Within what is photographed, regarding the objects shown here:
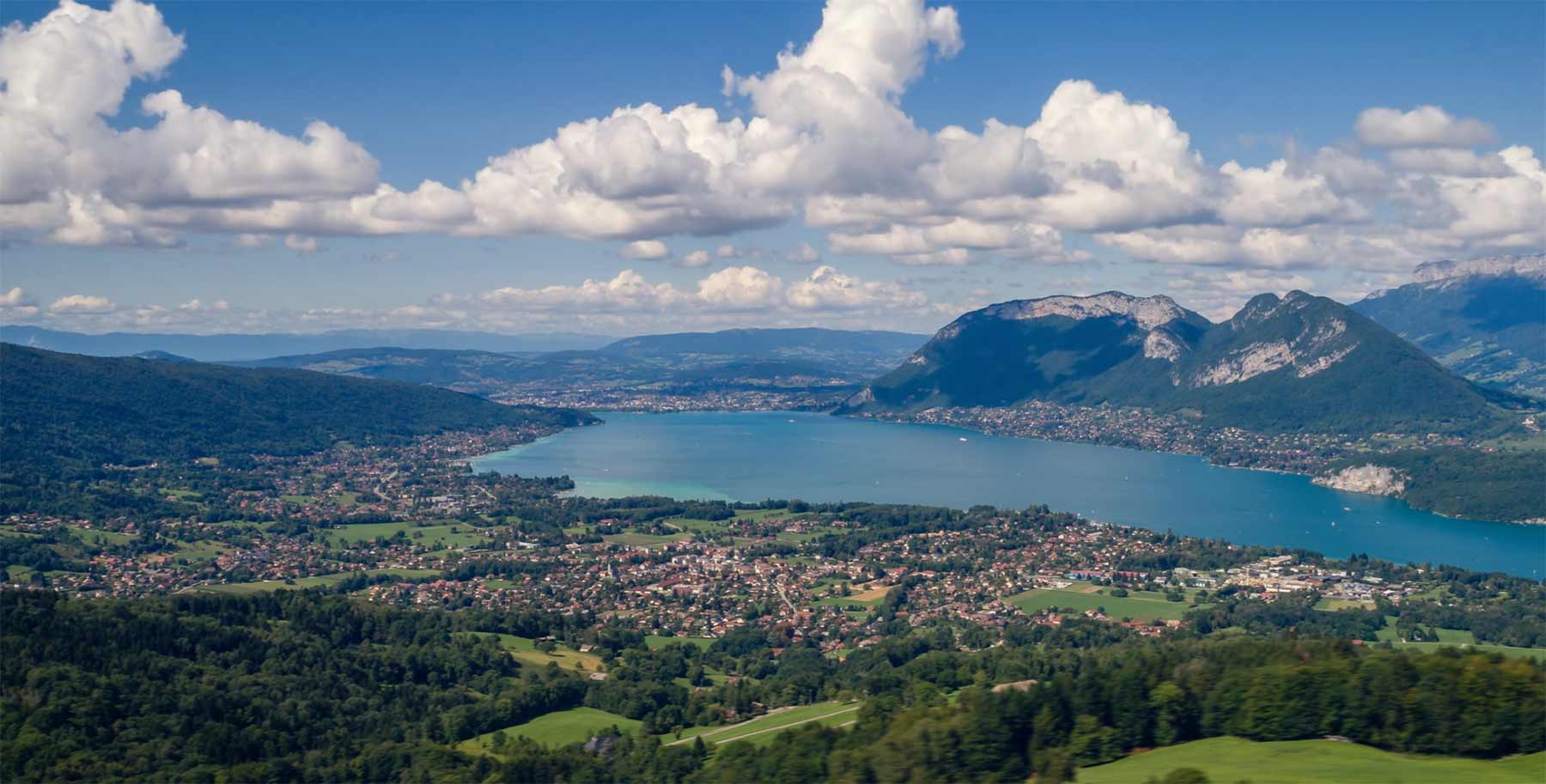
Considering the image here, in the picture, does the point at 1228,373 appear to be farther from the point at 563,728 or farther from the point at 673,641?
the point at 563,728

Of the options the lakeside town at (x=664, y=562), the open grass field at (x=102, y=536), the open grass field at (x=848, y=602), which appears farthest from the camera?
the open grass field at (x=102, y=536)

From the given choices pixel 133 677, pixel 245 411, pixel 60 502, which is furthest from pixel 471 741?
pixel 245 411

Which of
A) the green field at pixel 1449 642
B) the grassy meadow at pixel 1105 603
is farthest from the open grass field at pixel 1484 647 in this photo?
the grassy meadow at pixel 1105 603

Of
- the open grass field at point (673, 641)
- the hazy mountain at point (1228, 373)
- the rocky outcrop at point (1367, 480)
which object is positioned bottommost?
the open grass field at point (673, 641)

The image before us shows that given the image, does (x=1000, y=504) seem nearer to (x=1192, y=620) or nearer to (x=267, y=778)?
(x=1192, y=620)

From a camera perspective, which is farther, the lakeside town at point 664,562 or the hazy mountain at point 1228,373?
the hazy mountain at point 1228,373

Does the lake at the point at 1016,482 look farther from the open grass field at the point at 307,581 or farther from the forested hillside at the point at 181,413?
the open grass field at the point at 307,581
